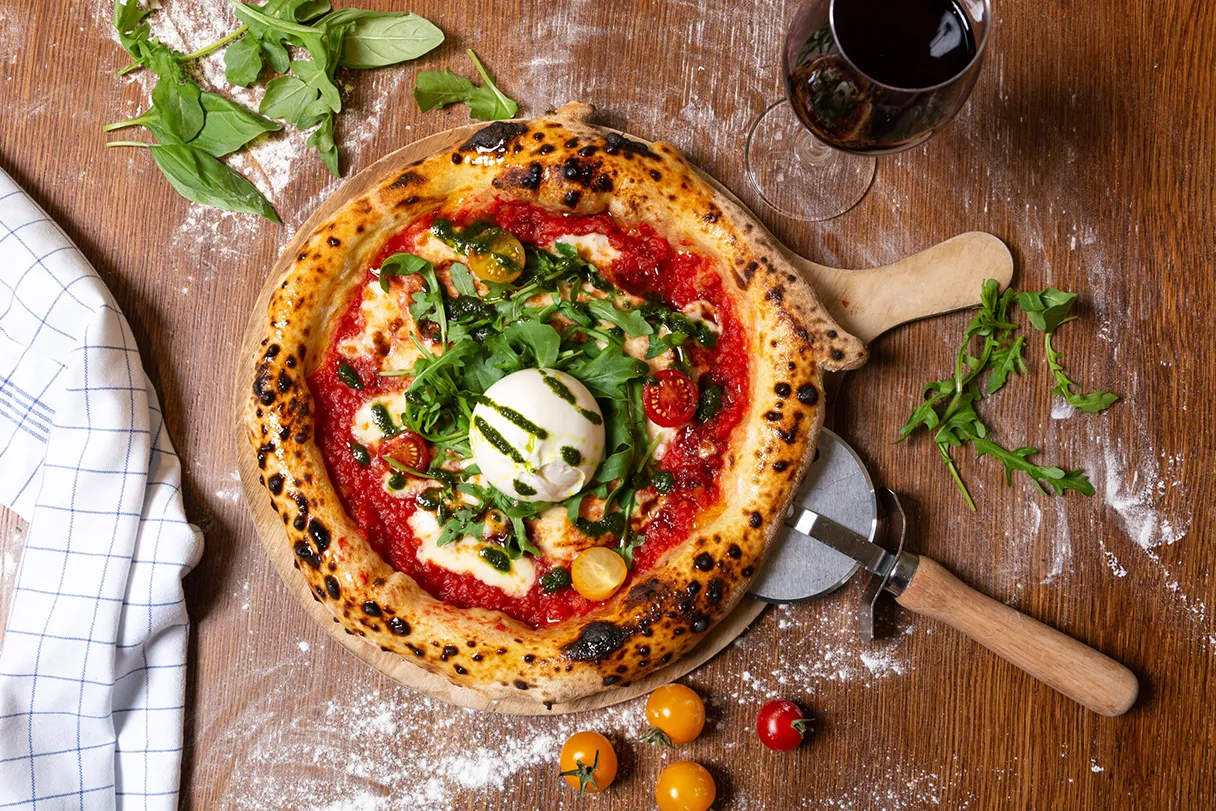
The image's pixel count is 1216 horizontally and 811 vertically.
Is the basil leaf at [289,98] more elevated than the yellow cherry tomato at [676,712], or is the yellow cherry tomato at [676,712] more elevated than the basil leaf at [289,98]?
the basil leaf at [289,98]

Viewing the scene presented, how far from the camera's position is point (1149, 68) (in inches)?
127

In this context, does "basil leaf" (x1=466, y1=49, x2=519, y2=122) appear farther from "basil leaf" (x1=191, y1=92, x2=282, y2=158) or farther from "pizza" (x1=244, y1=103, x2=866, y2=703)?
"basil leaf" (x1=191, y1=92, x2=282, y2=158)

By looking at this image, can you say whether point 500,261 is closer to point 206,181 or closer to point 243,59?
point 206,181

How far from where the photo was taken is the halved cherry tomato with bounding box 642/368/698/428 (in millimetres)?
2803

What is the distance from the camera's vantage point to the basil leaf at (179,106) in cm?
312

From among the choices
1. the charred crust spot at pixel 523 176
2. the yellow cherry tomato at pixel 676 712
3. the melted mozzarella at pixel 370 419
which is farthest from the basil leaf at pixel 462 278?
the yellow cherry tomato at pixel 676 712

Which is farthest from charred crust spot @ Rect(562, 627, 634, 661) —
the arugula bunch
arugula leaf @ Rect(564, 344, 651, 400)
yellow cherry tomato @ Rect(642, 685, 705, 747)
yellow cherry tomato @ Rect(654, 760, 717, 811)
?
the arugula bunch

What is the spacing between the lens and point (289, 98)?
10.3 feet

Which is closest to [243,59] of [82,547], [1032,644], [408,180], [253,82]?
[253,82]

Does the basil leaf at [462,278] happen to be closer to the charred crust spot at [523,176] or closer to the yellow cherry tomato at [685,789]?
the charred crust spot at [523,176]

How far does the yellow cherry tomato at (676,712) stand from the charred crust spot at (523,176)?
5.59 ft

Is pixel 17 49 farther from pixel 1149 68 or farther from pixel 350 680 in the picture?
pixel 1149 68

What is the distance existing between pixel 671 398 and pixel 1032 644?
54.8 inches

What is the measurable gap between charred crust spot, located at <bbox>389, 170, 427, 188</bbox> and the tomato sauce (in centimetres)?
14
